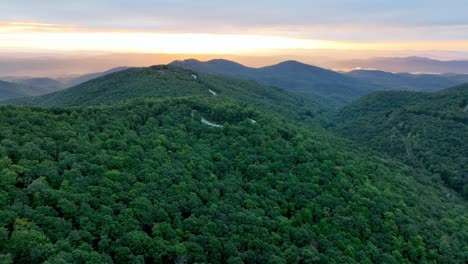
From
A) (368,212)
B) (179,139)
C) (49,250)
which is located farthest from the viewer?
(179,139)

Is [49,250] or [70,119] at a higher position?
[70,119]

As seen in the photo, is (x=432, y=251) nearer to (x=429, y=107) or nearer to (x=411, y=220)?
(x=411, y=220)

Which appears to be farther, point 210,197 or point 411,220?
point 411,220

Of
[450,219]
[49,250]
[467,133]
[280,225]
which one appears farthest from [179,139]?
[467,133]

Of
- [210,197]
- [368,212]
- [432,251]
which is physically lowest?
[432,251]

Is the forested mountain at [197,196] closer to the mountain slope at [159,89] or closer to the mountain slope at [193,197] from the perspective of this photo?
the mountain slope at [193,197]

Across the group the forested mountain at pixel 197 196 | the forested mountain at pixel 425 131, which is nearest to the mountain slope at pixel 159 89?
the forested mountain at pixel 425 131
